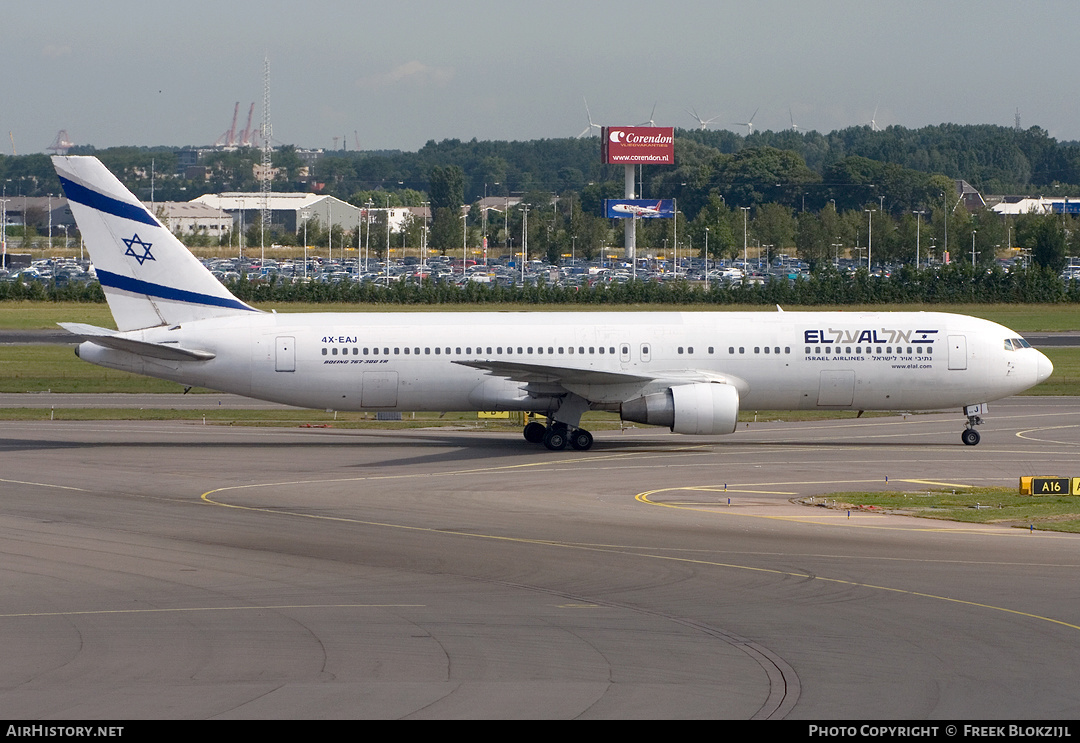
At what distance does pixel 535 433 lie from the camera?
1764 inches

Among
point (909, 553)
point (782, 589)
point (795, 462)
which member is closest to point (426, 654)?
point (782, 589)

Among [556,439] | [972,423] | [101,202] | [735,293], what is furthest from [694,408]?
[735,293]

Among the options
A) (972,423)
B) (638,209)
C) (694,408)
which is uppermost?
(638,209)

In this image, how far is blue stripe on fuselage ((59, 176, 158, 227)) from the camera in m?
43.8

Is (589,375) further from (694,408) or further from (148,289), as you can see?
(148,289)

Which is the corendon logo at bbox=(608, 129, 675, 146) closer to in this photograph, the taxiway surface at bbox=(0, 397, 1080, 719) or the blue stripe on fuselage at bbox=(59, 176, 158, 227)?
the blue stripe on fuselage at bbox=(59, 176, 158, 227)

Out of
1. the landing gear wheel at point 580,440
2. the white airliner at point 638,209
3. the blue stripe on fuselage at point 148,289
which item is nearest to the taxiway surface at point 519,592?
the landing gear wheel at point 580,440

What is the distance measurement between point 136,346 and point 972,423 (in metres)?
A: 29.1

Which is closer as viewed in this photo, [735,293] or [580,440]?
[580,440]

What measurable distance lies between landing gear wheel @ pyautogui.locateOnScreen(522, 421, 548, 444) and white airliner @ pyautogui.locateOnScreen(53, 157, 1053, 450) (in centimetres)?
35

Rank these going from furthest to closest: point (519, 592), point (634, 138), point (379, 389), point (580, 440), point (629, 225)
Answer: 1. point (634, 138)
2. point (629, 225)
3. point (379, 389)
4. point (580, 440)
5. point (519, 592)

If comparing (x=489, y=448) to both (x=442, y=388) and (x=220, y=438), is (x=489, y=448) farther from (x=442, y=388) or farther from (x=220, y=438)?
(x=220, y=438)

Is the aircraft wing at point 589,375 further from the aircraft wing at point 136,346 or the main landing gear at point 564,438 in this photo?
the aircraft wing at point 136,346

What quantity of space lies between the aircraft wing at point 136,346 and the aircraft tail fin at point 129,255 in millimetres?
1464
